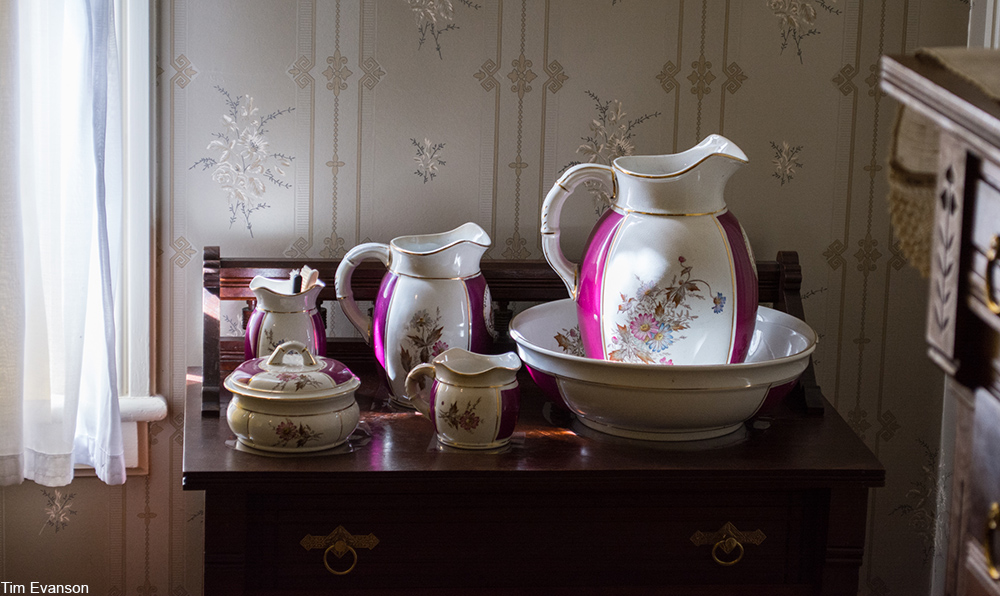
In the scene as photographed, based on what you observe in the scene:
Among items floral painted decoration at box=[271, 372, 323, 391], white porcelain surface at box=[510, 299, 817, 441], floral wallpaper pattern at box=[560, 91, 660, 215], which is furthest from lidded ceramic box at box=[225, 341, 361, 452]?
floral wallpaper pattern at box=[560, 91, 660, 215]

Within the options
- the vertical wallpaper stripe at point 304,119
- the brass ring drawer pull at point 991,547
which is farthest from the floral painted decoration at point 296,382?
the brass ring drawer pull at point 991,547

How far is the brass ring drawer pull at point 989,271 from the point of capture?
21.9 inches

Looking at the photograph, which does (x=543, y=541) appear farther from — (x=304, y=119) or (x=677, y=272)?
(x=304, y=119)

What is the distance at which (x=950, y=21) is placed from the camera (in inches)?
58.9

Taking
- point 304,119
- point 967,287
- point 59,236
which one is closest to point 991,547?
point 967,287

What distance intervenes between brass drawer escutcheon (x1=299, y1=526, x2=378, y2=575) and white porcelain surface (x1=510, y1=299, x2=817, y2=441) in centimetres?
31

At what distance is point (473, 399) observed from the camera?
1108 mm

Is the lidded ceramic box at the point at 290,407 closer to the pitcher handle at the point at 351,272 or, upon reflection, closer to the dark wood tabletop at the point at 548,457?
the dark wood tabletop at the point at 548,457

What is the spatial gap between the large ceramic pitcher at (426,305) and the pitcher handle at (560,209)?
0.30 feet

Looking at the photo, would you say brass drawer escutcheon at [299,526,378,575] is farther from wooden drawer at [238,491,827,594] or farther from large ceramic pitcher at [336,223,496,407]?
large ceramic pitcher at [336,223,496,407]

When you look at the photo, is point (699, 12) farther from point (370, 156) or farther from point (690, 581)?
point (690, 581)

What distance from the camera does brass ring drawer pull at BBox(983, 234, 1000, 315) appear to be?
1.82 feet

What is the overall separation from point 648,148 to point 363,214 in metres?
0.48

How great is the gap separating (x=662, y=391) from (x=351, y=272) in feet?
1.60
